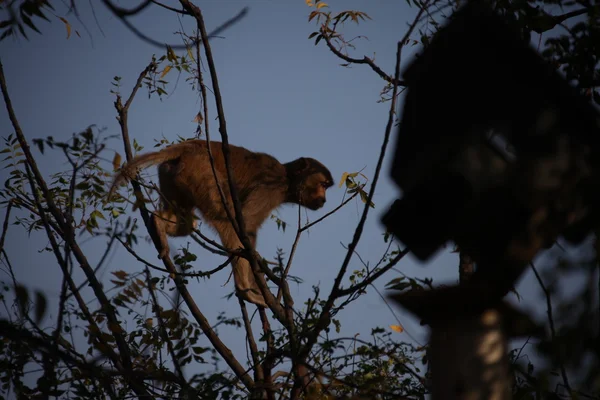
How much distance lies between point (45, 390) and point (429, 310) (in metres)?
2.10

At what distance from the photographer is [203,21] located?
14.0 feet

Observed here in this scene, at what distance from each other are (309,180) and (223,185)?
5.57 feet

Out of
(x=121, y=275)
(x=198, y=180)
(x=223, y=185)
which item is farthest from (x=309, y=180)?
(x=121, y=275)

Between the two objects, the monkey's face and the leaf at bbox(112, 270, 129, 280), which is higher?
the monkey's face

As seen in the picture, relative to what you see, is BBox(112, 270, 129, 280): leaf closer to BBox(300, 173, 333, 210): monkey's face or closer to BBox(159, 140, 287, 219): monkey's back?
BBox(159, 140, 287, 219): monkey's back

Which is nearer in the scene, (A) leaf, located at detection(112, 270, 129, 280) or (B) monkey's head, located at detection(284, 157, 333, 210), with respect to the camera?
(A) leaf, located at detection(112, 270, 129, 280)

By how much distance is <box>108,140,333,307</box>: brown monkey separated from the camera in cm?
662

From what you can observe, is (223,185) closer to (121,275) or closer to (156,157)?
(156,157)

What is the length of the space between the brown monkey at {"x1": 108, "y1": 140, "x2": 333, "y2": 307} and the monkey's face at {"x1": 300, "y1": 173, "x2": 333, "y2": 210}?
2cm

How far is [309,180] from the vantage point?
28.2 feet

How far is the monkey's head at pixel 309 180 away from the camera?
8.44m

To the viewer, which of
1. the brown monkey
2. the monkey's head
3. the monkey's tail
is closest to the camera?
the monkey's tail

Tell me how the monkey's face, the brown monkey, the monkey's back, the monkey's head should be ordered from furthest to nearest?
1. the monkey's face
2. the monkey's head
3. the monkey's back
4. the brown monkey

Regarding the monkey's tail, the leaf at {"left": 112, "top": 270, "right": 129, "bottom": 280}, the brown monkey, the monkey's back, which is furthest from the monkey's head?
the leaf at {"left": 112, "top": 270, "right": 129, "bottom": 280}
